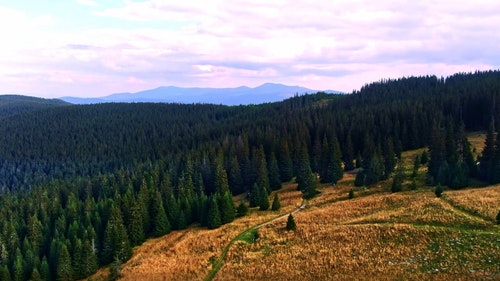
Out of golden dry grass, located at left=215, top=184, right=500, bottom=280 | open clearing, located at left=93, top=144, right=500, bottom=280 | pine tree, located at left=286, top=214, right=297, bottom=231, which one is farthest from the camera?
pine tree, located at left=286, top=214, right=297, bottom=231

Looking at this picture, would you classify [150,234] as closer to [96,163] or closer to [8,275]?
[8,275]

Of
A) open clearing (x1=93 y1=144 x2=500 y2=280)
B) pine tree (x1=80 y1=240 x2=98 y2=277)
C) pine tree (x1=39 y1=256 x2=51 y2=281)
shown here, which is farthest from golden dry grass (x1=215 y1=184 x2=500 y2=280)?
pine tree (x1=39 y1=256 x2=51 y2=281)

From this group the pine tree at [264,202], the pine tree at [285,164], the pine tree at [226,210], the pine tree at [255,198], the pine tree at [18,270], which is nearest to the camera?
the pine tree at [18,270]

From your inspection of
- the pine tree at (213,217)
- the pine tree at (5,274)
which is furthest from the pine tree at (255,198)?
the pine tree at (5,274)

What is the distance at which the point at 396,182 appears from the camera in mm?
70188

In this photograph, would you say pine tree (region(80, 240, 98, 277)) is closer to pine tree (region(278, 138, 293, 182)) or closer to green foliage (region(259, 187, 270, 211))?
green foliage (region(259, 187, 270, 211))

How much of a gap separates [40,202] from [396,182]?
256 feet

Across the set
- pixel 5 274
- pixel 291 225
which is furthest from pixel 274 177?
pixel 5 274

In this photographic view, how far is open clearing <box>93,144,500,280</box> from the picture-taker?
4297 centimetres

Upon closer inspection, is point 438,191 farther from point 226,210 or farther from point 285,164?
point 285,164

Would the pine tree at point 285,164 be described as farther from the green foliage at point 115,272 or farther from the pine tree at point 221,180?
the green foliage at point 115,272

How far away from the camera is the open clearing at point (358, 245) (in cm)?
4297

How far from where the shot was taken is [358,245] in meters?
49.5

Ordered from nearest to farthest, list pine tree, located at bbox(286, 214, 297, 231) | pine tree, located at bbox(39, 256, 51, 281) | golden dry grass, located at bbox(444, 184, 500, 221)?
golden dry grass, located at bbox(444, 184, 500, 221)
pine tree, located at bbox(286, 214, 297, 231)
pine tree, located at bbox(39, 256, 51, 281)
